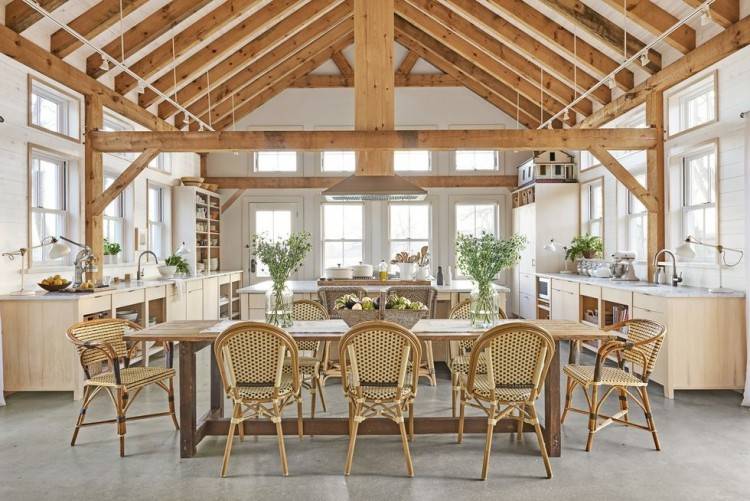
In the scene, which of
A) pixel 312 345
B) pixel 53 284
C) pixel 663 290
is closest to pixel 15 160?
pixel 53 284

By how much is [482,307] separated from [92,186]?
4.70 m

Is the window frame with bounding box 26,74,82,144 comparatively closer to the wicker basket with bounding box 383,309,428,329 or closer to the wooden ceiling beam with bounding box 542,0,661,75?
the wicker basket with bounding box 383,309,428,329

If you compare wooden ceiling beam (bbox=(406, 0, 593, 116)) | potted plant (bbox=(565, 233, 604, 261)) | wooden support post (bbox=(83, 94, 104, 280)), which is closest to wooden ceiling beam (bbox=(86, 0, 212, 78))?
wooden support post (bbox=(83, 94, 104, 280))

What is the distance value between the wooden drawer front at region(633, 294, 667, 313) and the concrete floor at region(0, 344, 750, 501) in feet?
3.30

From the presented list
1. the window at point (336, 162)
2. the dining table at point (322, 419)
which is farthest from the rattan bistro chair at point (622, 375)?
the window at point (336, 162)

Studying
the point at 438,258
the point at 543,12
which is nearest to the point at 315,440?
the point at 543,12

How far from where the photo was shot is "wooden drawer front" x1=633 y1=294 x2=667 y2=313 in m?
4.63

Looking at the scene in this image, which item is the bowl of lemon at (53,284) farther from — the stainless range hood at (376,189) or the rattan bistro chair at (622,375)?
the rattan bistro chair at (622,375)

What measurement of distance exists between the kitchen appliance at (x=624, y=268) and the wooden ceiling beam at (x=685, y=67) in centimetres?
189

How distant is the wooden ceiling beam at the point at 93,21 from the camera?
17.1 ft

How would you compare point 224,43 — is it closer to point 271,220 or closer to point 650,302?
point 271,220

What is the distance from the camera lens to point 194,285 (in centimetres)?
738

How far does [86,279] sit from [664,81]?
678 centimetres

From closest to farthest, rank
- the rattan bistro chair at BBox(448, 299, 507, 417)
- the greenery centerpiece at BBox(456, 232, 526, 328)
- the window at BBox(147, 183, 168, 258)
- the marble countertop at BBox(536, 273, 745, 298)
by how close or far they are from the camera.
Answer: the greenery centerpiece at BBox(456, 232, 526, 328), the rattan bistro chair at BBox(448, 299, 507, 417), the marble countertop at BBox(536, 273, 745, 298), the window at BBox(147, 183, 168, 258)
